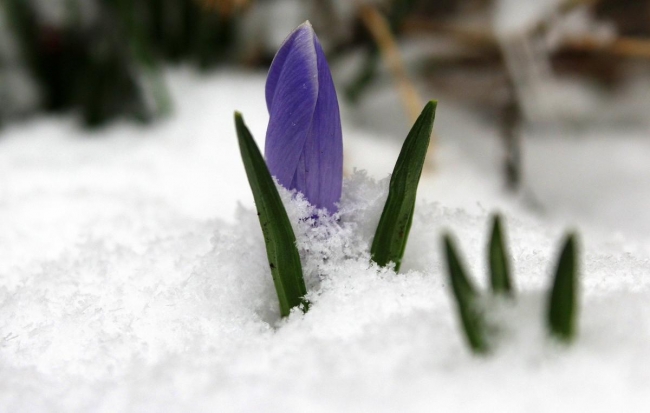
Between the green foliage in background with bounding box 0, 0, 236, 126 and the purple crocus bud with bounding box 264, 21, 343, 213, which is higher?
the purple crocus bud with bounding box 264, 21, 343, 213

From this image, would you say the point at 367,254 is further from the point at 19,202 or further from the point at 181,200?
the point at 19,202

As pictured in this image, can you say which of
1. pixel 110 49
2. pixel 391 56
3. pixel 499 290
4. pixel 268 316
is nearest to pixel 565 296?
pixel 499 290

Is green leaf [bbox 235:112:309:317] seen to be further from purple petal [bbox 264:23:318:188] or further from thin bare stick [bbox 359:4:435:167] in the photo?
thin bare stick [bbox 359:4:435:167]

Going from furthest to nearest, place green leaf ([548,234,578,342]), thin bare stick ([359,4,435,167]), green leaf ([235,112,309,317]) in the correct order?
thin bare stick ([359,4,435,167])
green leaf ([235,112,309,317])
green leaf ([548,234,578,342])

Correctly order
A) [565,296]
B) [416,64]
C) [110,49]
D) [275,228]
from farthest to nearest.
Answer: [416,64]
[110,49]
[275,228]
[565,296]

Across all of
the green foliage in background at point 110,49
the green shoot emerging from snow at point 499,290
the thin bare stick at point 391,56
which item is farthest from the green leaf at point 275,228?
the green foliage in background at point 110,49

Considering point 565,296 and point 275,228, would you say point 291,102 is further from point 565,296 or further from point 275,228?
point 565,296

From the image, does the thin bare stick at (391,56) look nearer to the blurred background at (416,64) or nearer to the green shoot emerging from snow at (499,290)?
the blurred background at (416,64)

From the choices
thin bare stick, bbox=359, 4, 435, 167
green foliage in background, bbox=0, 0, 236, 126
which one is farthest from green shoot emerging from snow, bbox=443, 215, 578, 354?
green foliage in background, bbox=0, 0, 236, 126
